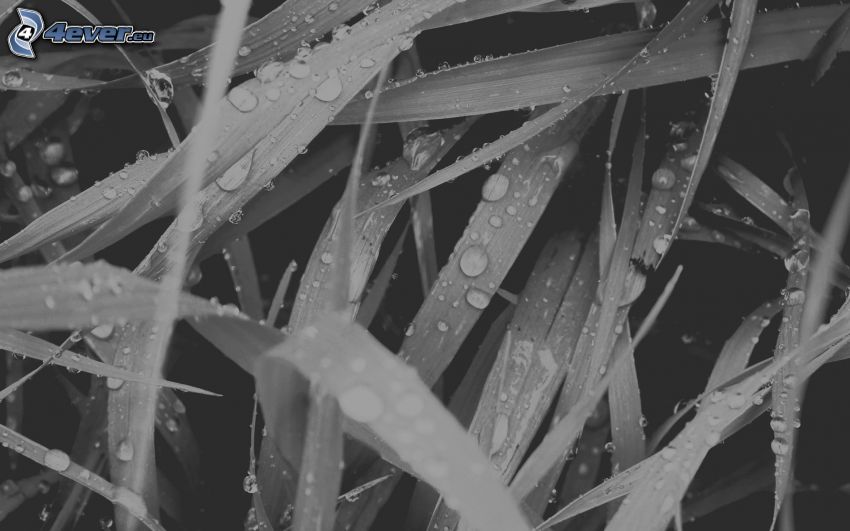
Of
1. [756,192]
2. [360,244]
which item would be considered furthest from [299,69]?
[756,192]

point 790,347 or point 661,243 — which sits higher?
point 661,243

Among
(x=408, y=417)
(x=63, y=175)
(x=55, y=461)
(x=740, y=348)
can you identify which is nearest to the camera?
(x=408, y=417)

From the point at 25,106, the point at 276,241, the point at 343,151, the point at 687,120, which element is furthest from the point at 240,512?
the point at 687,120

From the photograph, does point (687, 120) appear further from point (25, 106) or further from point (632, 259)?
point (25, 106)

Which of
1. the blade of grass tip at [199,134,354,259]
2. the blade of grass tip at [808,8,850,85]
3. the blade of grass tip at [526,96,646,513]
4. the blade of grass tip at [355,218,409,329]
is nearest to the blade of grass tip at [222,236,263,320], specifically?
the blade of grass tip at [199,134,354,259]

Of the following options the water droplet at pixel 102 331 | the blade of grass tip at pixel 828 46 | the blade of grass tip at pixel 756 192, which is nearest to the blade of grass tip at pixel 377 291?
the water droplet at pixel 102 331

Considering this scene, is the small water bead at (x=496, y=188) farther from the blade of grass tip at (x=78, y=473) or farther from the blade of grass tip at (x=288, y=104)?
the blade of grass tip at (x=78, y=473)
